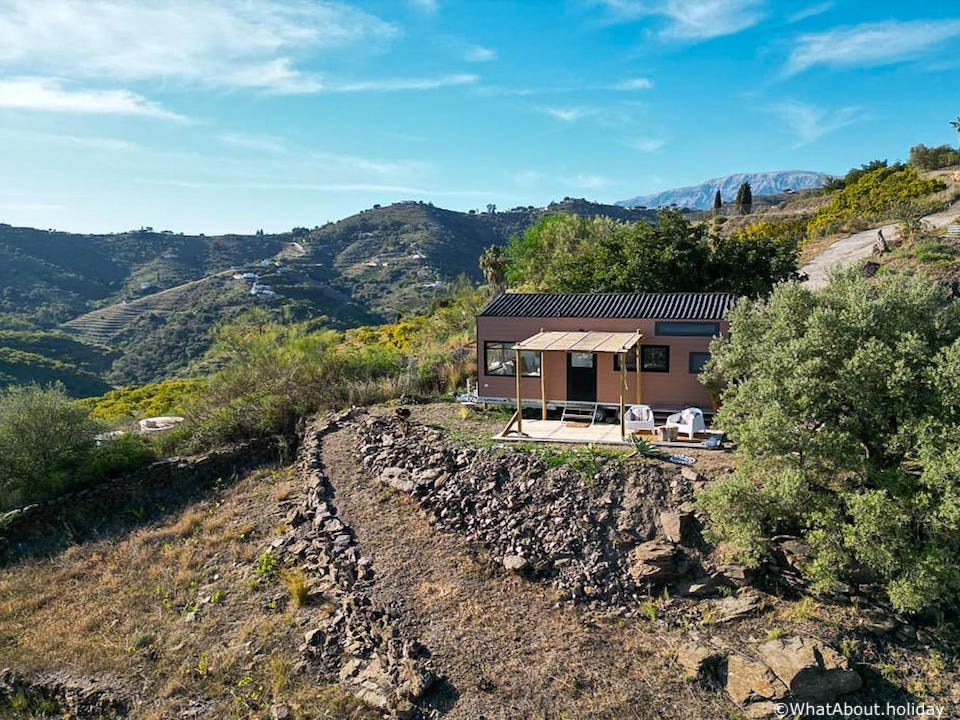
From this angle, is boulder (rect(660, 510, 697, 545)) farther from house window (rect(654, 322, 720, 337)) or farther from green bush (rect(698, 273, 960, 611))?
house window (rect(654, 322, 720, 337))

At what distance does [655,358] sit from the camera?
14820 millimetres

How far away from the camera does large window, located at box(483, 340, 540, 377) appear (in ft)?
52.7

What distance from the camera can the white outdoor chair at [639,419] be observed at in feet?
44.3

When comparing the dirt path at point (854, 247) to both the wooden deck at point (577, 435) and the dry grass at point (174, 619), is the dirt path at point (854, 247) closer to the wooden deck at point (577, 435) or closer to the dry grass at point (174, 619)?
the wooden deck at point (577, 435)

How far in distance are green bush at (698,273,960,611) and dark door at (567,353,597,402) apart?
611cm

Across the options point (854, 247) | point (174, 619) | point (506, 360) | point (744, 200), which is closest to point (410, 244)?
point (744, 200)

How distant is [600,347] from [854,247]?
23332 millimetres

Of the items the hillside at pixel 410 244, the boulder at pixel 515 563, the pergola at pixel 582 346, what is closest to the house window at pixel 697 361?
the pergola at pixel 582 346

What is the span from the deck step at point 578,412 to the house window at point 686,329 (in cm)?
258

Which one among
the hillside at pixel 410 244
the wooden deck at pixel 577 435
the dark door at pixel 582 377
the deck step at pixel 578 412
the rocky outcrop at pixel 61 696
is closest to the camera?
the rocky outcrop at pixel 61 696

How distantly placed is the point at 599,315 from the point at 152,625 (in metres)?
11.9

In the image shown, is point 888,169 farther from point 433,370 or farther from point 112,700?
point 112,700

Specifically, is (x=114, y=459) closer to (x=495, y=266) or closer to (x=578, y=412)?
(x=578, y=412)

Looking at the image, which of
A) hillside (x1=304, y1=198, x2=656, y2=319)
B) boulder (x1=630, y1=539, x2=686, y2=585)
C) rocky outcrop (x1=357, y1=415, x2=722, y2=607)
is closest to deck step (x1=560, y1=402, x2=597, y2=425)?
rocky outcrop (x1=357, y1=415, x2=722, y2=607)
